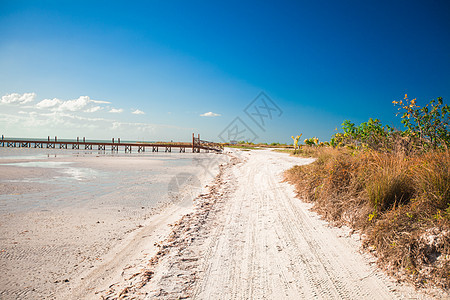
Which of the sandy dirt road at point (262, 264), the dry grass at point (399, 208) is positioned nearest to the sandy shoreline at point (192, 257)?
the sandy dirt road at point (262, 264)

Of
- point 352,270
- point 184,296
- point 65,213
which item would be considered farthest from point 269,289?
point 65,213

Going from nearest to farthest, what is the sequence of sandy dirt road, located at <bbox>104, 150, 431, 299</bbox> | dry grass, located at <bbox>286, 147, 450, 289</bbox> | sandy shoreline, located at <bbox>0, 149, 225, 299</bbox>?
sandy dirt road, located at <bbox>104, 150, 431, 299</bbox> < dry grass, located at <bbox>286, 147, 450, 289</bbox> < sandy shoreline, located at <bbox>0, 149, 225, 299</bbox>

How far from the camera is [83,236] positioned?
4.49 m

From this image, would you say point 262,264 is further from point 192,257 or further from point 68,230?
point 68,230

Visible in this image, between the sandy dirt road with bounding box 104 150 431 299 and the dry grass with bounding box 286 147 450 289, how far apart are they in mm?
261

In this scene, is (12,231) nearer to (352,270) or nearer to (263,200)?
(263,200)

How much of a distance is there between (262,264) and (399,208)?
2185 millimetres

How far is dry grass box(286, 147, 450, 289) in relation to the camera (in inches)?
104

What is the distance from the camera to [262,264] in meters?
3.07

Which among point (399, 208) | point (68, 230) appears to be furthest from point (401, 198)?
point (68, 230)

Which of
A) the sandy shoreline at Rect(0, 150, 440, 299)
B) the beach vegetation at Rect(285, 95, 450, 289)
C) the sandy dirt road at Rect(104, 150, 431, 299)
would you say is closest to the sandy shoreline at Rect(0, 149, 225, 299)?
the sandy shoreline at Rect(0, 150, 440, 299)

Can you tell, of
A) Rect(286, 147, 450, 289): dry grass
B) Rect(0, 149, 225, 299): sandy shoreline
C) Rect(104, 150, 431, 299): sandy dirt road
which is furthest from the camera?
Rect(0, 149, 225, 299): sandy shoreline

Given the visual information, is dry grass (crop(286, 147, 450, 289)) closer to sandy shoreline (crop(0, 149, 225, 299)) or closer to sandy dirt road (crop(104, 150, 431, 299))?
sandy dirt road (crop(104, 150, 431, 299))

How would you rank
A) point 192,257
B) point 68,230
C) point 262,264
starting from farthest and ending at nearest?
point 68,230 < point 192,257 < point 262,264
